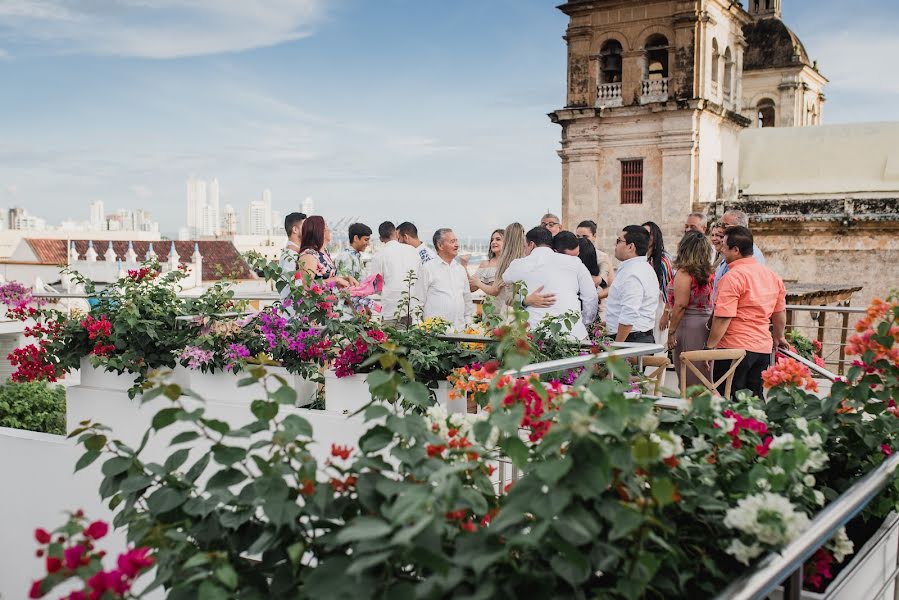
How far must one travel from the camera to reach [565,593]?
5.85 feet

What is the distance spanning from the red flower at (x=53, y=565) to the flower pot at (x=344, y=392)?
353 cm

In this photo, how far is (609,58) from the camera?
1060 inches

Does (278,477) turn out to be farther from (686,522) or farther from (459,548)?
(686,522)

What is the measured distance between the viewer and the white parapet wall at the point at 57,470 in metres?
6.02

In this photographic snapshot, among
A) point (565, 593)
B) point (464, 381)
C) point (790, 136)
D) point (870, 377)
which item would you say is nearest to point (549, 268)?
point (464, 381)

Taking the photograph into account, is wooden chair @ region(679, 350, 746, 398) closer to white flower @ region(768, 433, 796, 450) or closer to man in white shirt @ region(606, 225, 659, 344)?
man in white shirt @ region(606, 225, 659, 344)

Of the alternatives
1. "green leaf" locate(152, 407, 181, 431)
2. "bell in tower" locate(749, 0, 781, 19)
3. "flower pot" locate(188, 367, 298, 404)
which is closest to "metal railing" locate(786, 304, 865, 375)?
"flower pot" locate(188, 367, 298, 404)

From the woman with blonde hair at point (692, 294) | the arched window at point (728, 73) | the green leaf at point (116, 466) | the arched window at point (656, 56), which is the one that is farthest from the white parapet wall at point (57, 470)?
the arched window at point (728, 73)

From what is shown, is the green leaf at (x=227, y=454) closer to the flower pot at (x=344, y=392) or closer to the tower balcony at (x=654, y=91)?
the flower pot at (x=344, y=392)

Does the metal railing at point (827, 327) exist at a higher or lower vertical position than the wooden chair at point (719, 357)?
lower

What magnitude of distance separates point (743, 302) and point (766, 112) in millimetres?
38301

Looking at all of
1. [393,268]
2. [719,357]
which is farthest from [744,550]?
[393,268]

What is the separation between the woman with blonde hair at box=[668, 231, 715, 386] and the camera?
20.8 ft

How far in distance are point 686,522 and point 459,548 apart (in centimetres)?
77
